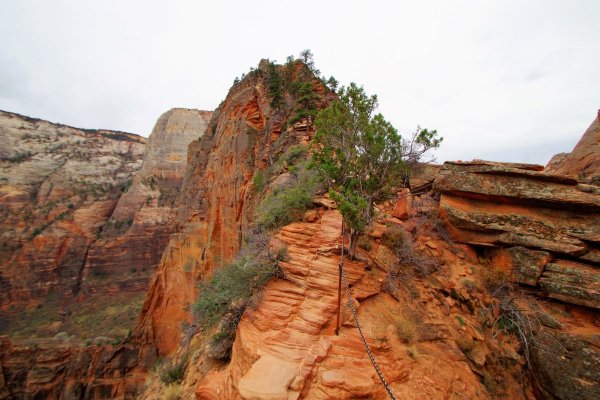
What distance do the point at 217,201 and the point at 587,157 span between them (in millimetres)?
19565

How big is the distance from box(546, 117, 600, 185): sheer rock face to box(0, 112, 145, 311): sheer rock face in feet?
166

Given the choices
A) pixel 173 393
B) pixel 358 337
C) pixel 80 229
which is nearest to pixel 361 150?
pixel 358 337

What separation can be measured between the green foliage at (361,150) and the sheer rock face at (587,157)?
21.2 feet

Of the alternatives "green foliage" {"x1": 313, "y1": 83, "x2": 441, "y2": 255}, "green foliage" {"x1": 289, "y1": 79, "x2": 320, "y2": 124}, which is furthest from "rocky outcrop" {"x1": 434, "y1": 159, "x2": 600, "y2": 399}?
"green foliage" {"x1": 289, "y1": 79, "x2": 320, "y2": 124}

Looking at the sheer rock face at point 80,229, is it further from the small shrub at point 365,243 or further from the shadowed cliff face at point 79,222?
the small shrub at point 365,243

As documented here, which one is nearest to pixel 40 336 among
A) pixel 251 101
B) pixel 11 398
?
pixel 11 398

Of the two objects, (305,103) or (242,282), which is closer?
(242,282)

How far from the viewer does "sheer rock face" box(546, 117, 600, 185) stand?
8.15m

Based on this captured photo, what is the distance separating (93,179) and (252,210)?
51.5 m

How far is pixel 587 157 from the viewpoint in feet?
28.3

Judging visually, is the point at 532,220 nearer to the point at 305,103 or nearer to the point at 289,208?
the point at 289,208

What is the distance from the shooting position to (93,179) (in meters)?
49.0

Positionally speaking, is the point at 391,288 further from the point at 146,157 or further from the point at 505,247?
the point at 146,157

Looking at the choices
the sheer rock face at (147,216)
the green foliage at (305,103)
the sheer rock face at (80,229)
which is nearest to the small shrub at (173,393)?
the green foliage at (305,103)
